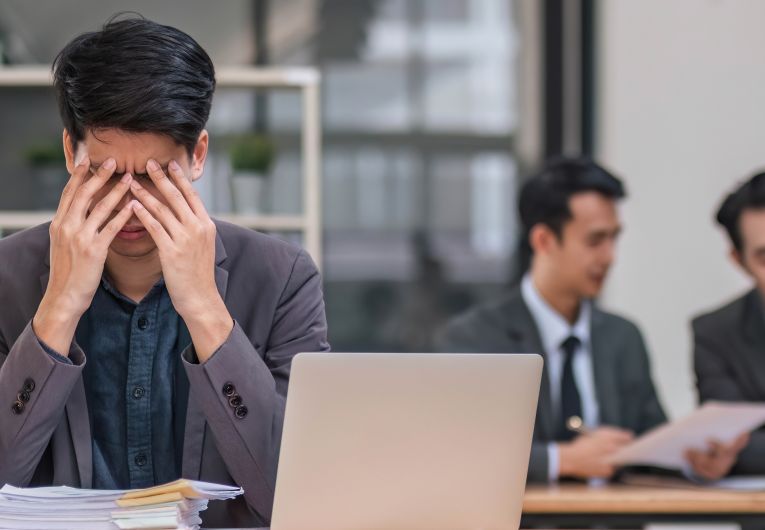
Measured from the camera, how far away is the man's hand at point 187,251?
1.75 meters

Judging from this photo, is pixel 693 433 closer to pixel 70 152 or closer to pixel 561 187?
pixel 561 187

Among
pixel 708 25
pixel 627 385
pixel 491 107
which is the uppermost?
pixel 708 25

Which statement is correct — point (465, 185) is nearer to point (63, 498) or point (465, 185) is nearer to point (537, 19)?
point (537, 19)

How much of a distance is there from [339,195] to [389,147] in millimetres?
262

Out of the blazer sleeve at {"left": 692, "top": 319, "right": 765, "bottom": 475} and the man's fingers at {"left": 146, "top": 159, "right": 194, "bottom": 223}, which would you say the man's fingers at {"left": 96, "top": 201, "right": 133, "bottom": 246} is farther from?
the blazer sleeve at {"left": 692, "top": 319, "right": 765, "bottom": 475}

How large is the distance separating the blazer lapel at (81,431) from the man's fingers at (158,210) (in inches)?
11.1

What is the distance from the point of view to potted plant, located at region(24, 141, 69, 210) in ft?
12.1

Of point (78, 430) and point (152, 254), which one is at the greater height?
point (152, 254)

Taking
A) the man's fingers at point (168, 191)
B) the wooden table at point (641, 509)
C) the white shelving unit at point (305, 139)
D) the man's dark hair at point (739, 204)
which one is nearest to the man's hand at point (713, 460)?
the wooden table at point (641, 509)

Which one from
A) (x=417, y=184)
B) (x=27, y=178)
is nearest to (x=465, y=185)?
(x=417, y=184)

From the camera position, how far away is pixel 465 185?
440 cm

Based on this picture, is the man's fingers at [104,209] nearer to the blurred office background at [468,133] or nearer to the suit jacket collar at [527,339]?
the suit jacket collar at [527,339]

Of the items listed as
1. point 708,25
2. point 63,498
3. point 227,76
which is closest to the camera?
point 63,498

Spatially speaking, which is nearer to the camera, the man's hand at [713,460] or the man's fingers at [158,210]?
the man's fingers at [158,210]
